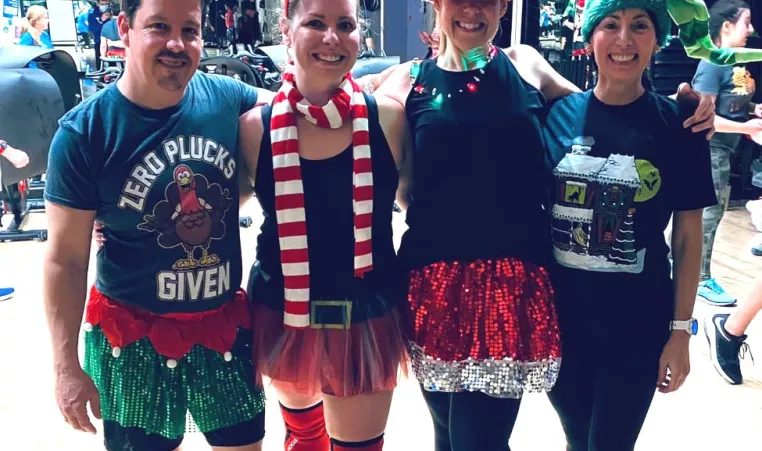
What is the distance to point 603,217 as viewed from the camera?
1.45 m

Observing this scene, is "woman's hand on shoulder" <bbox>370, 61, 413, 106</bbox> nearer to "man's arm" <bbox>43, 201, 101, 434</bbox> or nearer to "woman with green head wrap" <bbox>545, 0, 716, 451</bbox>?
"woman with green head wrap" <bbox>545, 0, 716, 451</bbox>

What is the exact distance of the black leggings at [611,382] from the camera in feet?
4.79

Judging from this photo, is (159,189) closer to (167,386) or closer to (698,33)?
(167,386)

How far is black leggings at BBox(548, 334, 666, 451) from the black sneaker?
1.70 m

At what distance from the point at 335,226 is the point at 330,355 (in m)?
0.29

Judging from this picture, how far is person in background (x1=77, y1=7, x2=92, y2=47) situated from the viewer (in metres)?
6.44

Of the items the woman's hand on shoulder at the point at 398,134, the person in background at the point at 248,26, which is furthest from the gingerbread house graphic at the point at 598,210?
the person in background at the point at 248,26

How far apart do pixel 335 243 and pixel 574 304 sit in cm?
56

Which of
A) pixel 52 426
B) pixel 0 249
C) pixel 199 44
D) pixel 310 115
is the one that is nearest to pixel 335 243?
pixel 310 115

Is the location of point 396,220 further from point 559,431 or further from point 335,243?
point 335,243

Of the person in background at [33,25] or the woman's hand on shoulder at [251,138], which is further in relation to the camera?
the person in background at [33,25]

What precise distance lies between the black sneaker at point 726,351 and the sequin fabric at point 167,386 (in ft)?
7.59

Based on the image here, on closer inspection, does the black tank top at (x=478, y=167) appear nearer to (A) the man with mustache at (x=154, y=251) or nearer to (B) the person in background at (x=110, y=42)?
(A) the man with mustache at (x=154, y=251)

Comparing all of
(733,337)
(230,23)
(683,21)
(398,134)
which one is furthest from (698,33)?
(230,23)
